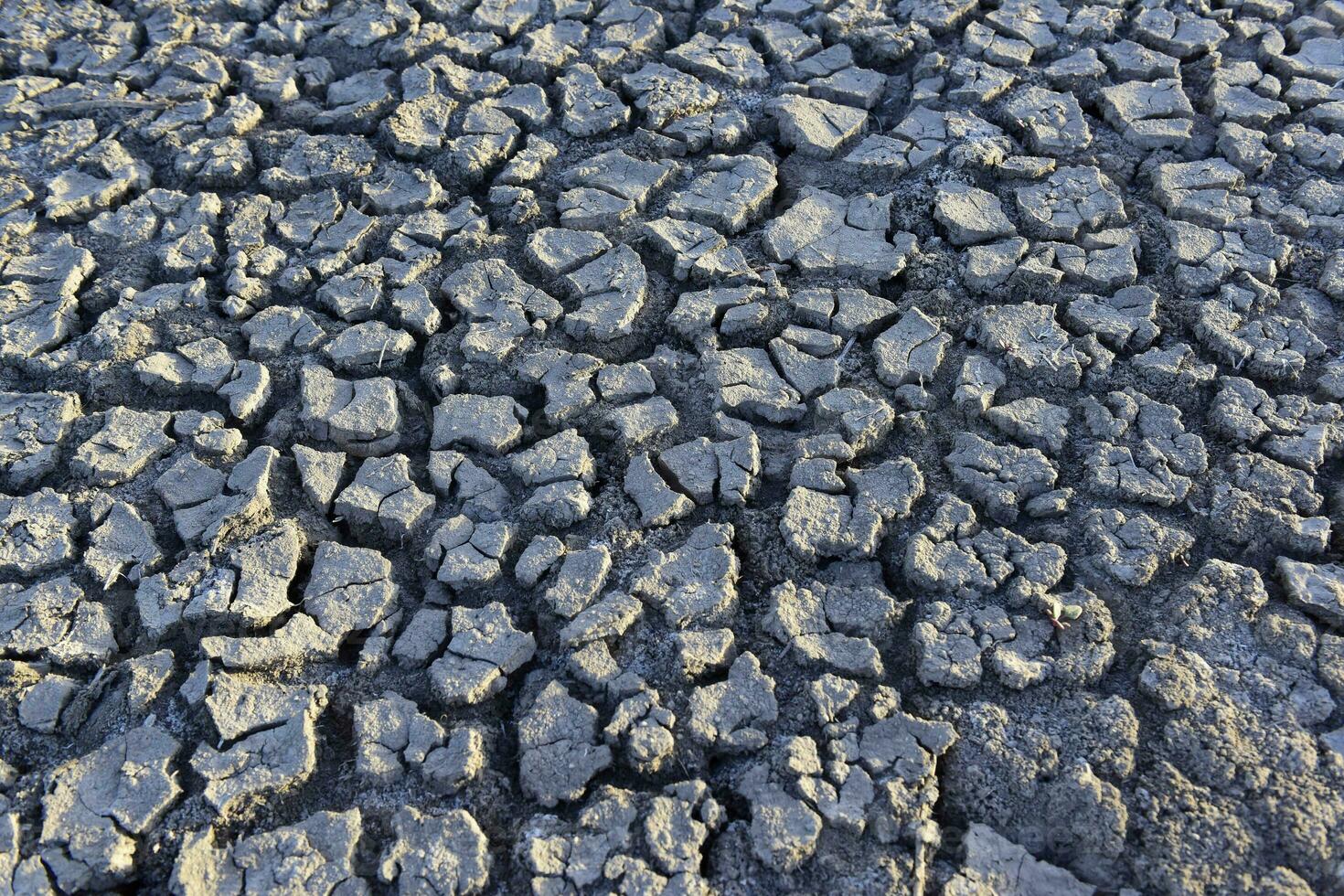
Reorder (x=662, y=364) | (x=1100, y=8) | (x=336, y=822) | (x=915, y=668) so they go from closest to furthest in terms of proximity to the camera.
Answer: (x=336, y=822) < (x=915, y=668) < (x=662, y=364) < (x=1100, y=8)

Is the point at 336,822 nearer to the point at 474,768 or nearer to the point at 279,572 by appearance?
the point at 474,768

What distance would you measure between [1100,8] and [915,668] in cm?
261

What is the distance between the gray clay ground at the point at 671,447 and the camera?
5.85ft

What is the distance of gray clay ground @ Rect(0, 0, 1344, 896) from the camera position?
5.85 feet

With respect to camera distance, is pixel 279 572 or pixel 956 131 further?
pixel 956 131

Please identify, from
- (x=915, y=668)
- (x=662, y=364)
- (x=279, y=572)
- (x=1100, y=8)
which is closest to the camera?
(x=915, y=668)

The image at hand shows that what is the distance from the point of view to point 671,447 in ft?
7.69

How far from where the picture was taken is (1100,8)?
353 centimetres

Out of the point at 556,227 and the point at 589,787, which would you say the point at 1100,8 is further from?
the point at 589,787

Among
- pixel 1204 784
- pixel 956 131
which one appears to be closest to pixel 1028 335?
pixel 956 131

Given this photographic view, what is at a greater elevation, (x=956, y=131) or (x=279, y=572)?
(x=956, y=131)

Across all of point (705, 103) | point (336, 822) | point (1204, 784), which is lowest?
point (336, 822)

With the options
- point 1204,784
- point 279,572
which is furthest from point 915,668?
point 279,572

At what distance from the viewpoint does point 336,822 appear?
5.77ft
